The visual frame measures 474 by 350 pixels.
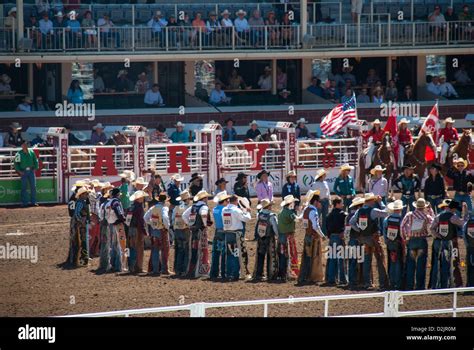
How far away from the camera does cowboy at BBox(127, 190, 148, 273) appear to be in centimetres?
2078

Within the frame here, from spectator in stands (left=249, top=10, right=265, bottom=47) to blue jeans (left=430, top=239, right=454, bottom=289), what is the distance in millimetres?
15993

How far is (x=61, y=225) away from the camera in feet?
83.4

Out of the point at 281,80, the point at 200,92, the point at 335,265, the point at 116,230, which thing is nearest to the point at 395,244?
the point at 335,265

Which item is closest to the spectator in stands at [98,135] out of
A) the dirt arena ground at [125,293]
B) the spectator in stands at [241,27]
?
the spectator in stands at [241,27]

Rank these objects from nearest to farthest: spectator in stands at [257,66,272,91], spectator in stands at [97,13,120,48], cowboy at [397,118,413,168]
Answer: cowboy at [397,118,413,168], spectator in stands at [97,13,120,48], spectator in stands at [257,66,272,91]

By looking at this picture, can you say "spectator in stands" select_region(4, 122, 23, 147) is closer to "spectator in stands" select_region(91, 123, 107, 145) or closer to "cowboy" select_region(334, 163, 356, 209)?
"spectator in stands" select_region(91, 123, 107, 145)

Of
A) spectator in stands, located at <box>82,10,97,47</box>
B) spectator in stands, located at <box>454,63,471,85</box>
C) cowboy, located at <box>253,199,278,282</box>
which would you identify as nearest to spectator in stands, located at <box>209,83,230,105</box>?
spectator in stands, located at <box>82,10,97,47</box>

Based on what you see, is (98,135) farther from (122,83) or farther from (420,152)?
(420,152)

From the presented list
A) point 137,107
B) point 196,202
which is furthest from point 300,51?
point 196,202

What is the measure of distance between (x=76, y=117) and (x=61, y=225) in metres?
7.27

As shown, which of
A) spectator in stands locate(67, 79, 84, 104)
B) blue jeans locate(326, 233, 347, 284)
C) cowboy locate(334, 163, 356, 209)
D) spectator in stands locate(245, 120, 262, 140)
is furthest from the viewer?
spectator in stands locate(67, 79, 84, 104)

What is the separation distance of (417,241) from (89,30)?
15.8 meters

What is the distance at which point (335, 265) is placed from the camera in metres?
19.5
